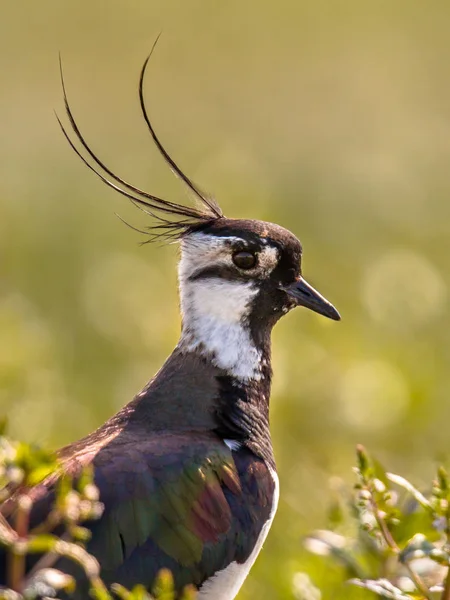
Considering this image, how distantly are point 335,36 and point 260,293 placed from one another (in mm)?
14241

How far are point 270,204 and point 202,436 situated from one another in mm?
6251

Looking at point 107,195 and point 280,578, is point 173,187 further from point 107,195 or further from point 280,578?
point 280,578

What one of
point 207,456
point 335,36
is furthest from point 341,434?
point 335,36

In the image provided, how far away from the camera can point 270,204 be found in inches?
414

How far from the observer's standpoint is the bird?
397 centimetres

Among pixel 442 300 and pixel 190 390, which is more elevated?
pixel 442 300

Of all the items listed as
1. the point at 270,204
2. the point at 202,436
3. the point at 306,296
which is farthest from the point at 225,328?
the point at 270,204

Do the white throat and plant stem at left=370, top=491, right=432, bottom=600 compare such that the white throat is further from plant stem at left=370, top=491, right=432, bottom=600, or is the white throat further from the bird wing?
plant stem at left=370, top=491, right=432, bottom=600

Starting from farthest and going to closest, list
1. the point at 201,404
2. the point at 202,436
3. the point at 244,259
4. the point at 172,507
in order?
the point at 244,259 → the point at 201,404 → the point at 202,436 → the point at 172,507

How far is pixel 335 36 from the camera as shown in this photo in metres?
18.6

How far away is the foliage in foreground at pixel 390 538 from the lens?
3537 mm

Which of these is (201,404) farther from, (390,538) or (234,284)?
(390,538)

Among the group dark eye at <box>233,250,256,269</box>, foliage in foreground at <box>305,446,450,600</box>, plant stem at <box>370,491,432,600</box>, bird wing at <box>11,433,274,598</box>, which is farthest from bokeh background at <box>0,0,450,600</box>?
dark eye at <box>233,250,256,269</box>

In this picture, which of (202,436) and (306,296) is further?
(306,296)
